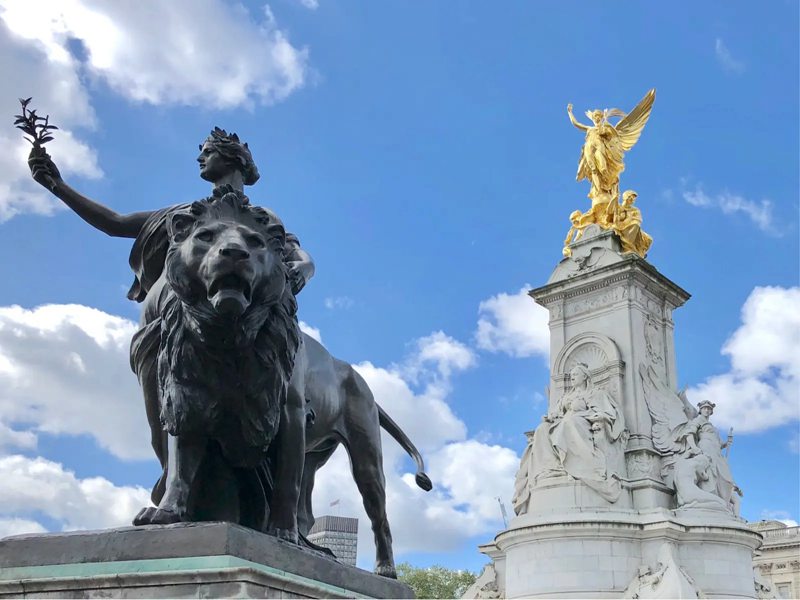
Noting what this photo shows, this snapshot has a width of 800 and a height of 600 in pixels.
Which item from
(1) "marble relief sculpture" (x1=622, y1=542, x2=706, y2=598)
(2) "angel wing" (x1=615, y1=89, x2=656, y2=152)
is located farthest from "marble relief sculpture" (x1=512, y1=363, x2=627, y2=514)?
(2) "angel wing" (x1=615, y1=89, x2=656, y2=152)

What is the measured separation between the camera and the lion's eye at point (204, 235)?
17.0ft

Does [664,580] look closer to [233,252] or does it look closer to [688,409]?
[688,409]

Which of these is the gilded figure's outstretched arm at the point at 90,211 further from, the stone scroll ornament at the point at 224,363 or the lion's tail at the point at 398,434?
the lion's tail at the point at 398,434

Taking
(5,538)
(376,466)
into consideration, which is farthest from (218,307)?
(376,466)

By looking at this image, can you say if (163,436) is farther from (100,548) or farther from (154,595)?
(154,595)

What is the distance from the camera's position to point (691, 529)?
2423 centimetres

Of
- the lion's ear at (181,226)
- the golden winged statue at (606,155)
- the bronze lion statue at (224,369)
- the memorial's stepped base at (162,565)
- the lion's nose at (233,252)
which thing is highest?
the golden winged statue at (606,155)

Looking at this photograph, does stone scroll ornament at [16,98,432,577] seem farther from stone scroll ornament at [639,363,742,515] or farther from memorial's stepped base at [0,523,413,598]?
stone scroll ornament at [639,363,742,515]

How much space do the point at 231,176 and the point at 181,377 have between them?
167 centimetres

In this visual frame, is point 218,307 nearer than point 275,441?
Yes

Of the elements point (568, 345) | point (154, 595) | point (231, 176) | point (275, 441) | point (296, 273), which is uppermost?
point (568, 345)

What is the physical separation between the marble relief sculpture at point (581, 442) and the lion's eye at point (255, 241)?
70.9 feet

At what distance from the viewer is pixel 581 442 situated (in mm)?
25859

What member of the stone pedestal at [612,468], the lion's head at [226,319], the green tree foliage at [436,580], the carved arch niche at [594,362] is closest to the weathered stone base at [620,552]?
the stone pedestal at [612,468]
